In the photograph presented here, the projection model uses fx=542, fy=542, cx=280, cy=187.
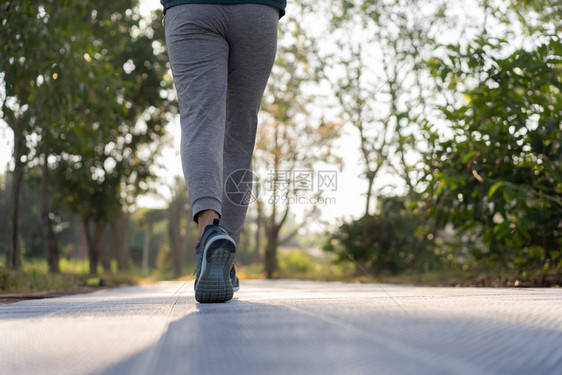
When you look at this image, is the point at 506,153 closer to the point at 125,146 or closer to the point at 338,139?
the point at 338,139

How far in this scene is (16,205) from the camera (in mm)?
5969

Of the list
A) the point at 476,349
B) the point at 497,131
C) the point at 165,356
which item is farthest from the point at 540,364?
the point at 497,131

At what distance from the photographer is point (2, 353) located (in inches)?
32.6

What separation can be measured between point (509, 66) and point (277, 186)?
397 cm

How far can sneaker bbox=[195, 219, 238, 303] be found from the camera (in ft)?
4.86

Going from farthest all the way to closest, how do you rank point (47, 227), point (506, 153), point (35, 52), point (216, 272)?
point (47, 227)
point (35, 52)
point (506, 153)
point (216, 272)

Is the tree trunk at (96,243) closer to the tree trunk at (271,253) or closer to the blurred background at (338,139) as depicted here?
the blurred background at (338,139)

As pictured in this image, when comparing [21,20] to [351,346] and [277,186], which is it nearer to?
[277,186]

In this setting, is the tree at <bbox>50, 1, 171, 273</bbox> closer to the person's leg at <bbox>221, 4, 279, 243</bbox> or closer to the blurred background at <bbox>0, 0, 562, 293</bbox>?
the blurred background at <bbox>0, 0, 562, 293</bbox>

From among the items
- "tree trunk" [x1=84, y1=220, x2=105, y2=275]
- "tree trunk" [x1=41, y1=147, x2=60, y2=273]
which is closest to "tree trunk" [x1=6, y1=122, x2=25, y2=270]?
"tree trunk" [x1=41, y1=147, x2=60, y2=273]

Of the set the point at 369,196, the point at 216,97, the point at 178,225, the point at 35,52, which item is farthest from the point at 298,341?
the point at 178,225

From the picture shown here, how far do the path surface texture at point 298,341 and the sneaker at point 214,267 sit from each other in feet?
1.03

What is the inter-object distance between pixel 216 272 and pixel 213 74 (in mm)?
659

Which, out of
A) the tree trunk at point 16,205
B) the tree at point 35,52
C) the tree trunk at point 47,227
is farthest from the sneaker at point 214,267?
the tree trunk at point 47,227
